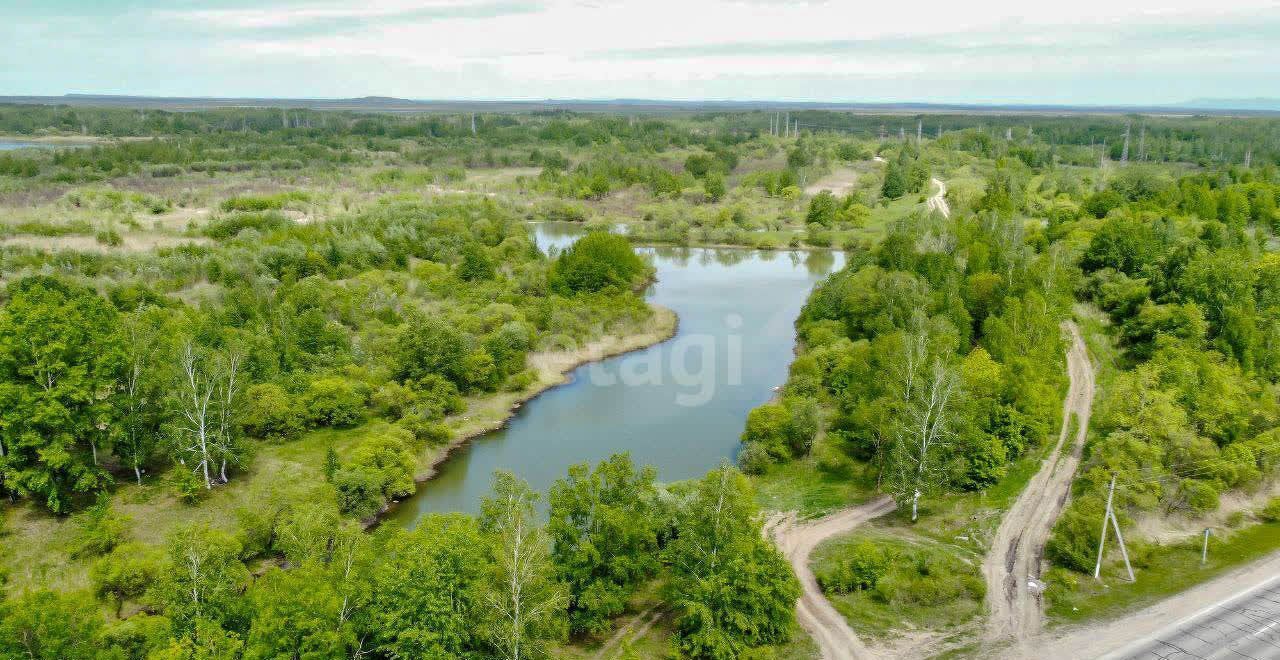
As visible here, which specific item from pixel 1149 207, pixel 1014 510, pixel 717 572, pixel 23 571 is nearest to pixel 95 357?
pixel 23 571

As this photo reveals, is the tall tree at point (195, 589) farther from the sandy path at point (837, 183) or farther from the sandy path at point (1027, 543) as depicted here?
the sandy path at point (837, 183)

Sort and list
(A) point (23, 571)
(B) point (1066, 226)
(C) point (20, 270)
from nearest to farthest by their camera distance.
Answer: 1. (A) point (23, 571)
2. (C) point (20, 270)
3. (B) point (1066, 226)

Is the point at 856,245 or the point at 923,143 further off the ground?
the point at 923,143

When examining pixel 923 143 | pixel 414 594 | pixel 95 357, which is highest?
pixel 923 143

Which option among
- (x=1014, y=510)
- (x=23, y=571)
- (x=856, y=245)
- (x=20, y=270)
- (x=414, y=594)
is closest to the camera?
(x=414, y=594)

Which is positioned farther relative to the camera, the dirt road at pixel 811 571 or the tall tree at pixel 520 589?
the dirt road at pixel 811 571

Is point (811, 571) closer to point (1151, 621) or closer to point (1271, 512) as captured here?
point (1151, 621)

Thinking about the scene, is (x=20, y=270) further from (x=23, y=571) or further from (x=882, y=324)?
(x=882, y=324)

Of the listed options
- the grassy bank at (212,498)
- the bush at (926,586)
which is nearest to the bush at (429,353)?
the grassy bank at (212,498)
